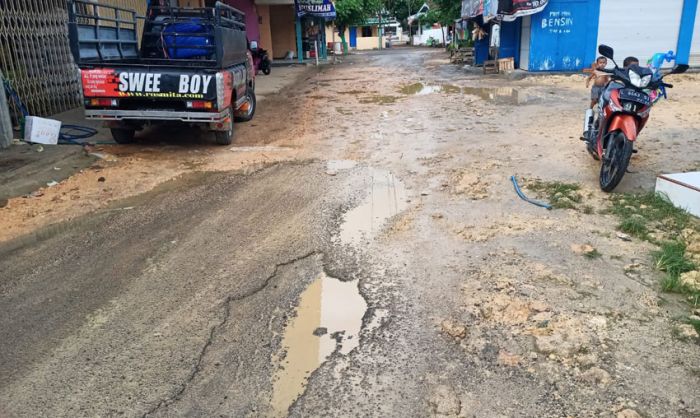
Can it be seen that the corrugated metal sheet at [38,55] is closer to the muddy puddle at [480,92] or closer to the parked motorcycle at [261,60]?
the muddy puddle at [480,92]

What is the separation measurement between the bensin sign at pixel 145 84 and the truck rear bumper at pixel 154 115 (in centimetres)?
23

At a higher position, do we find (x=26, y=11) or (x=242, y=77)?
(x=26, y=11)

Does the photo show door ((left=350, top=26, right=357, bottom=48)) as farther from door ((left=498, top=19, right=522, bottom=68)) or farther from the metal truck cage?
the metal truck cage

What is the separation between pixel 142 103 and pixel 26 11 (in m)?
3.89

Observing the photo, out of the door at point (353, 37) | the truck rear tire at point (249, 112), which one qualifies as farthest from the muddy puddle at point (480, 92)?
the door at point (353, 37)

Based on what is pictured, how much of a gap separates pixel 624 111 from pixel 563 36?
15.2 metres

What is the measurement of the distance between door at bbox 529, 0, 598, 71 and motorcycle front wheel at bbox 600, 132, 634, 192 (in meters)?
14.9

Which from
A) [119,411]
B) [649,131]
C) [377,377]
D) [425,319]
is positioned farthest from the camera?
[649,131]

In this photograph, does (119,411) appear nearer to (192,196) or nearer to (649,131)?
(192,196)

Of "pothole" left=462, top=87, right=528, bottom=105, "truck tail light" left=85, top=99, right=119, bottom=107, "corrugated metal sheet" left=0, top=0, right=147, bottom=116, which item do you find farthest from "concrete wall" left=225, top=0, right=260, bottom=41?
"truck tail light" left=85, top=99, right=119, bottom=107

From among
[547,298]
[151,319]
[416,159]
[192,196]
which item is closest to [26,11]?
[192,196]

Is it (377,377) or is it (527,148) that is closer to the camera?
(377,377)

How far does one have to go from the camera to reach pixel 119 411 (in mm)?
2498

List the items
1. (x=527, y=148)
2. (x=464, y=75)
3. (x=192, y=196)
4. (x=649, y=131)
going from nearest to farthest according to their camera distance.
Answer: (x=192, y=196)
(x=527, y=148)
(x=649, y=131)
(x=464, y=75)
